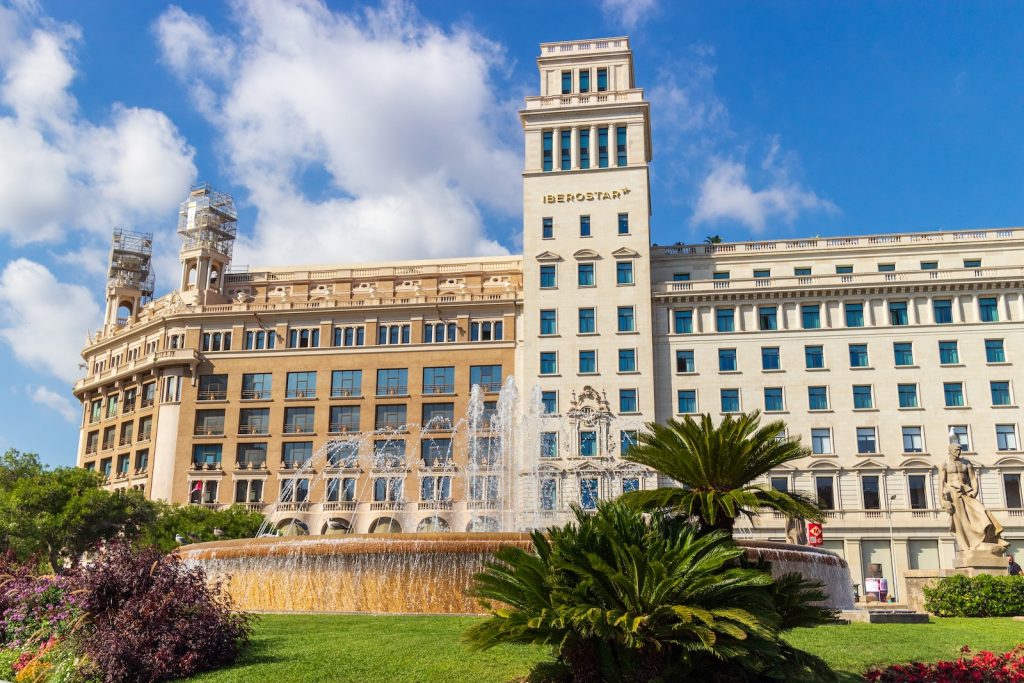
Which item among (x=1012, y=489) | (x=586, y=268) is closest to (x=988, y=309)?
(x=1012, y=489)

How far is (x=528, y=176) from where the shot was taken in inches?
2623

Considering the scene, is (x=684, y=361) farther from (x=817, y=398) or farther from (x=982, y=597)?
(x=982, y=597)

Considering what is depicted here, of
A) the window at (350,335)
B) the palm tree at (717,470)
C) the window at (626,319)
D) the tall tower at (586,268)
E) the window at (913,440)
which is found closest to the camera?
the palm tree at (717,470)

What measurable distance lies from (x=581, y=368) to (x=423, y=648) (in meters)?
47.0

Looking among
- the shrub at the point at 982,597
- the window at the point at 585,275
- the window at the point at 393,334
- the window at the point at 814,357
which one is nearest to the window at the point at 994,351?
the window at the point at 814,357

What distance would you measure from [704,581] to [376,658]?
5.51m

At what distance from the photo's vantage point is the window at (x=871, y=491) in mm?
56875

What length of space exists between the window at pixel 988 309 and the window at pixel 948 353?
2.51 m

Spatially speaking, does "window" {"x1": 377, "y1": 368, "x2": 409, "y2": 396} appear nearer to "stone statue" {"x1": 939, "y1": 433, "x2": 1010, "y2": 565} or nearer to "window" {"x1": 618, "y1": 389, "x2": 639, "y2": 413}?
"window" {"x1": 618, "y1": 389, "x2": 639, "y2": 413}

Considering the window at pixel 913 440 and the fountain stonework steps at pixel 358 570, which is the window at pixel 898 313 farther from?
the fountain stonework steps at pixel 358 570

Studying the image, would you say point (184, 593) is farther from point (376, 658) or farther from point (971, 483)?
point (971, 483)

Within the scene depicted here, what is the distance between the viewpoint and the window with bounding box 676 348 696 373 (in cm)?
6159

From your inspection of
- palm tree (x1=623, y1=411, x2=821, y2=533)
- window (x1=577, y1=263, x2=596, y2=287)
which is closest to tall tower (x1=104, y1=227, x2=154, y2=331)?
window (x1=577, y1=263, x2=596, y2=287)

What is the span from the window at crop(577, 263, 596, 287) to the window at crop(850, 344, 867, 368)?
16829 mm
